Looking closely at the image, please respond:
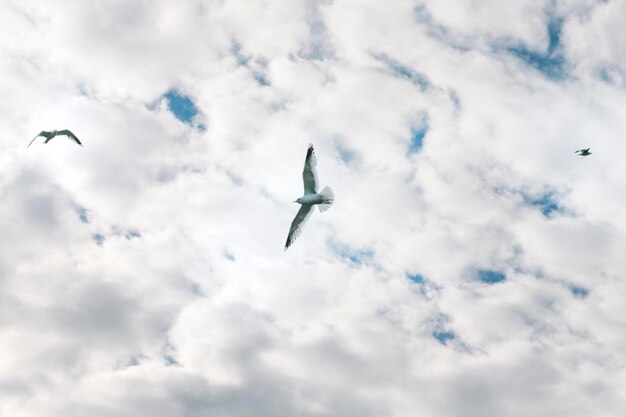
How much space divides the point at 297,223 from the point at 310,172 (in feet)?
26.8

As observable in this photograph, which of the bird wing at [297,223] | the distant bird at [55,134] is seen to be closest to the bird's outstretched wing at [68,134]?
the distant bird at [55,134]

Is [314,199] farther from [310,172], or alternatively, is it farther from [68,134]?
[68,134]

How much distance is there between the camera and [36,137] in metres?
83.1

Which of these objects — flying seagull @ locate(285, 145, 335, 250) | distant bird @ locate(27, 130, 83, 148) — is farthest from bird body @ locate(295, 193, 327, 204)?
distant bird @ locate(27, 130, 83, 148)

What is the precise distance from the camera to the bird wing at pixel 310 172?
8206 centimetres

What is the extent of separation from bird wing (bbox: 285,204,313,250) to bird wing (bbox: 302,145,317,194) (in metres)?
3.15

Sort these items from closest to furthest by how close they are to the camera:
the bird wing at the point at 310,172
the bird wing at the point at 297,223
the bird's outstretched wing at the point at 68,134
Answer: the bird wing at the point at 310,172 → the bird wing at the point at 297,223 → the bird's outstretched wing at the point at 68,134

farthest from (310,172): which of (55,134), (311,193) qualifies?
(55,134)

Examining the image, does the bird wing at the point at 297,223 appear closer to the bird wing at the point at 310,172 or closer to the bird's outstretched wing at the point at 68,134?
the bird wing at the point at 310,172

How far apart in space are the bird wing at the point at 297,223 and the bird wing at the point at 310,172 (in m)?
3.15

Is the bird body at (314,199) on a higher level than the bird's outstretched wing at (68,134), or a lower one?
lower

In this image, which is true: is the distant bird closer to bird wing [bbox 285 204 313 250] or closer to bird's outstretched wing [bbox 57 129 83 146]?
bird's outstretched wing [bbox 57 129 83 146]

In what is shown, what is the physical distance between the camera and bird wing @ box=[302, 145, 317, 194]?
8206 cm

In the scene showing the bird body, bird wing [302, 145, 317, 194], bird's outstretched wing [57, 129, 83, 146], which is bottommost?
the bird body
